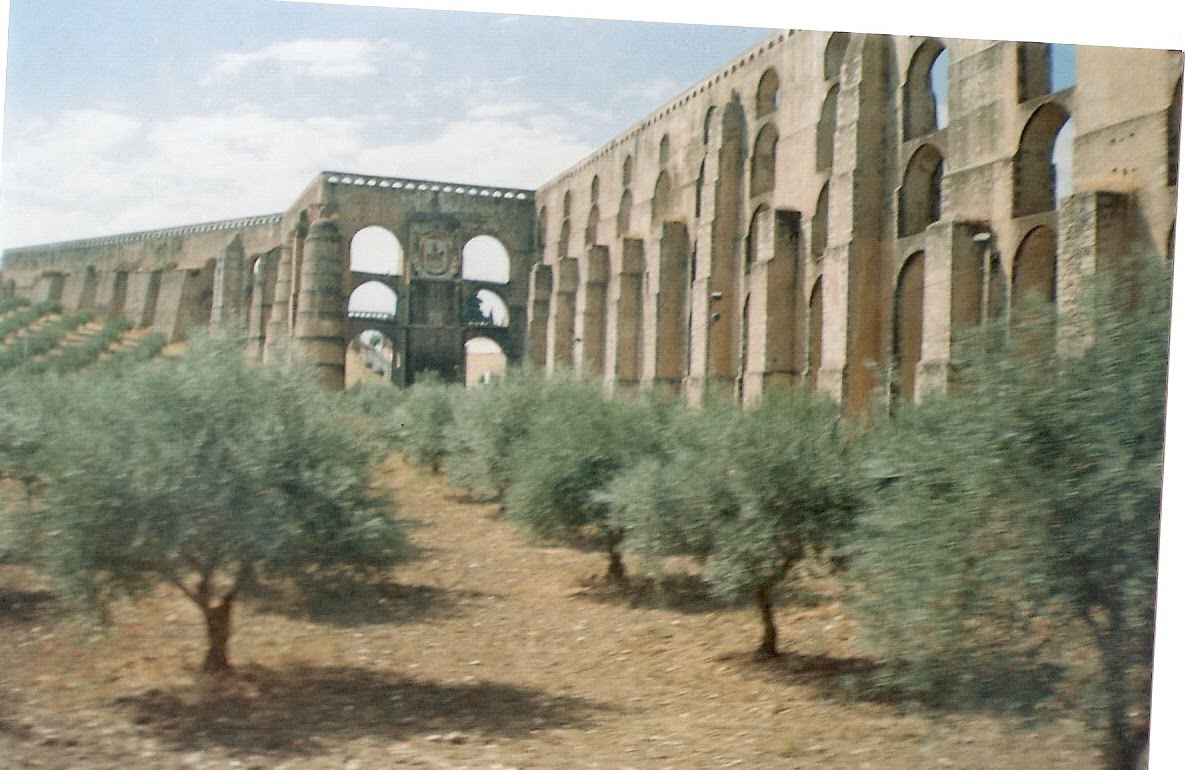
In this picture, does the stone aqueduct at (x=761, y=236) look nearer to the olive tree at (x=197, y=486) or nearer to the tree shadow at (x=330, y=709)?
the olive tree at (x=197, y=486)

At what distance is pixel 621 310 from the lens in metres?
11.8

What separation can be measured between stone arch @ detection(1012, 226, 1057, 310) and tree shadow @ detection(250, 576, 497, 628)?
220 inches

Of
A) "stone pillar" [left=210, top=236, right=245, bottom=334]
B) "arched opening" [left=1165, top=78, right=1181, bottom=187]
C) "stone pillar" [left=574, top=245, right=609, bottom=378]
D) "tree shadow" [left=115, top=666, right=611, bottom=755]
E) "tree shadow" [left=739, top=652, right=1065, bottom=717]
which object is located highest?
"arched opening" [left=1165, top=78, right=1181, bottom=187]

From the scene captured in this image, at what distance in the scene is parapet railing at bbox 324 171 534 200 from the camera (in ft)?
22.3

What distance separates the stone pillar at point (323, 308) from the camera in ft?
22.2

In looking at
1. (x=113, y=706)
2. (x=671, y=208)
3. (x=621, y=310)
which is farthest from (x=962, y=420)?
(x=671, y=208)

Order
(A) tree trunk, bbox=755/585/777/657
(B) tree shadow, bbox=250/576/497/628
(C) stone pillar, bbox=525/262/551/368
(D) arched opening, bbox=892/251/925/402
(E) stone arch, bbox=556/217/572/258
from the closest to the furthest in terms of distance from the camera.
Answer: (B) tree shadow, bbox=250/576/497/628
(A) tree trunk, bbox=755/585/777/657
(C) stone pillar, bbox=525/262/551/368
(E) stone arch, bbox=556/217/572/258
(D) arched opening, bbox=892/251/925/402

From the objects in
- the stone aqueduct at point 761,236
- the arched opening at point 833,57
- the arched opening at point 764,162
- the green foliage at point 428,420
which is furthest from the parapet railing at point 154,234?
the arched opening at point 764,162

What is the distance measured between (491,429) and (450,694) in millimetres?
2895

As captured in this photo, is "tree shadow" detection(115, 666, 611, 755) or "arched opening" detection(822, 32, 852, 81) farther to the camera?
"arched opening" detection(822, 32, 852, 81)

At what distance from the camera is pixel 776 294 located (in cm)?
1199

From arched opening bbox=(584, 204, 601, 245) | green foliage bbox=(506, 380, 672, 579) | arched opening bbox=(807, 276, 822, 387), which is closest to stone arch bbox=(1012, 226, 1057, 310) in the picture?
arched opening bbox=(807, 276, 822, 387)

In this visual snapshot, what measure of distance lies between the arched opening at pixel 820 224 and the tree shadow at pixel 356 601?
7096 millimetres

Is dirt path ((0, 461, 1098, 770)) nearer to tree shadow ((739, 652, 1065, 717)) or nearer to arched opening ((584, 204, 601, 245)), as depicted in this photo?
tree shadow ((739, 652, 1065, 717))
